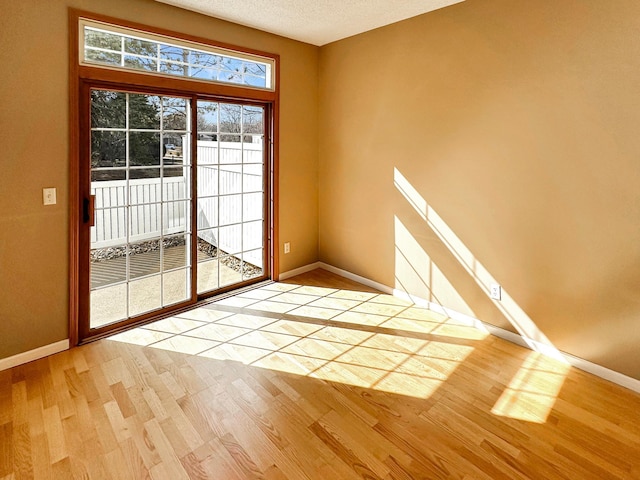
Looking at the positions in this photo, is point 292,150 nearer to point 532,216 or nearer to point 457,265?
point 457,265

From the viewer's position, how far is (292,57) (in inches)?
171

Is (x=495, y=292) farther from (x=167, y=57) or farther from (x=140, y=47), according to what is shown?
(x=140, y=47)

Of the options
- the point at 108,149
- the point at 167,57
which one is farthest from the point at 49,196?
the point at 167,57

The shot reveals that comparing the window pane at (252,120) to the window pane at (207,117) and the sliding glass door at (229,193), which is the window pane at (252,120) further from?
the window pane at (207,117)

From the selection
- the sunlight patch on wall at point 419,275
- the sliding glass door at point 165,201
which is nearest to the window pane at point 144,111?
the sliding glass door at point 165,201

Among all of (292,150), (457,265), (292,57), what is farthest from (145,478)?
(292,57)

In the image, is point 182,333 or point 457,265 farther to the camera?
point 457,265

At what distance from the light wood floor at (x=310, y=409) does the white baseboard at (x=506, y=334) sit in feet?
0.24

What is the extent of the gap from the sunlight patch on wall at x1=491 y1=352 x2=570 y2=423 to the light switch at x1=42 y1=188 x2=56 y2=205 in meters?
3.28

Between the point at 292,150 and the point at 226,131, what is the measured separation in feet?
2.77

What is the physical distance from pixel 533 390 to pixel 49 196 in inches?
142

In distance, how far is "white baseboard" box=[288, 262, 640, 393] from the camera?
2.66m

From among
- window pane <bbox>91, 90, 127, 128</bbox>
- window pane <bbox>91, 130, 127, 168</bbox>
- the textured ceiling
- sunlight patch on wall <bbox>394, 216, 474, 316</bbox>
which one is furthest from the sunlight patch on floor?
the textured ceiling

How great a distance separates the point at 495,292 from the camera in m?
3.28
